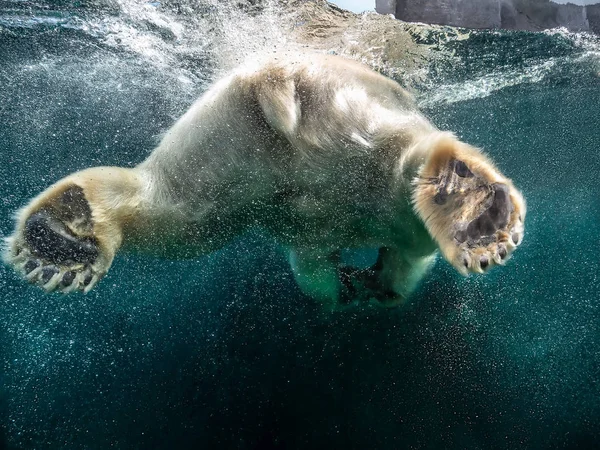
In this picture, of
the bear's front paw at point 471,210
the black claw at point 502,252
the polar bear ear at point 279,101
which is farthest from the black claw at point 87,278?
the black claw at point 502,252

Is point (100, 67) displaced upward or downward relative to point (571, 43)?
downward

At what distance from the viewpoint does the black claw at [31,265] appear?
2521 mm

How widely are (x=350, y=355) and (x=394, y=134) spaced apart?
8.50 meters

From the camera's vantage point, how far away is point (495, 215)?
2047 mm

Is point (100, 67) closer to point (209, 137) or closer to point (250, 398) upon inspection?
point (209, 137)

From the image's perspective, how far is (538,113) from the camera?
10.4m

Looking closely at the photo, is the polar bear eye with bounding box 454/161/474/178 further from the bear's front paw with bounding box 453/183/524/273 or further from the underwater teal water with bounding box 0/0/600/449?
the underwater teal water with bounding box 0/0/600/449

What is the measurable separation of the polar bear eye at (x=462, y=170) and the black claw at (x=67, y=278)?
1947 millimetres

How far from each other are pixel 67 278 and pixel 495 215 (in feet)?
6.80

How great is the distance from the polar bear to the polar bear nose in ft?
0.12

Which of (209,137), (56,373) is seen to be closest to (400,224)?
(209,137)

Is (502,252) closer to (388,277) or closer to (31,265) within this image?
(388,277)

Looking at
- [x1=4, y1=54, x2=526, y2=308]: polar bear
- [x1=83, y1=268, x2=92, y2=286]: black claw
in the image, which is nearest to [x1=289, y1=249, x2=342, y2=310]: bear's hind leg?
[x1=4, y1=54, x2=526, y2=308]: polar bear

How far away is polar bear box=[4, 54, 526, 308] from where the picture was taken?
2352 millimetres
